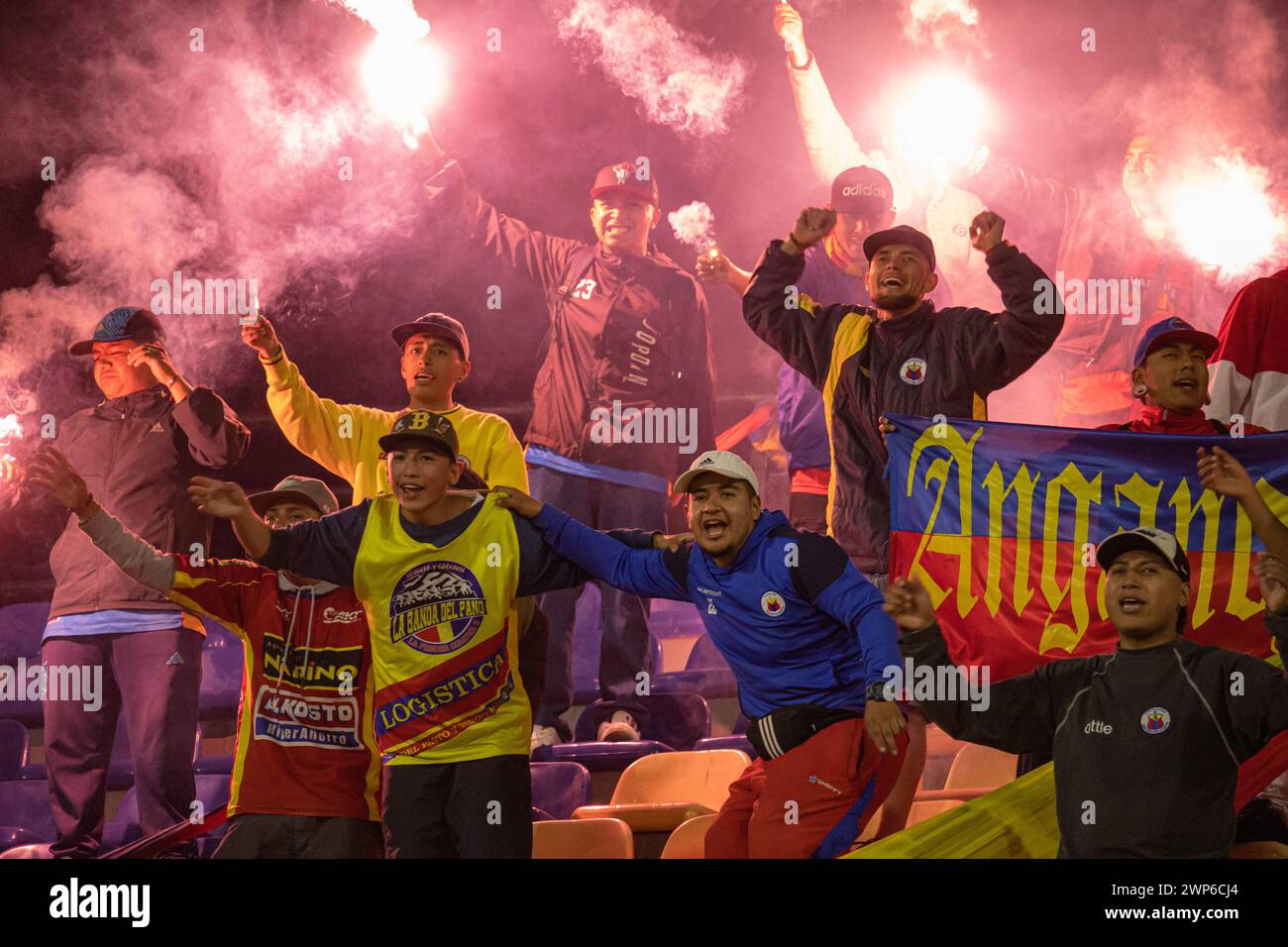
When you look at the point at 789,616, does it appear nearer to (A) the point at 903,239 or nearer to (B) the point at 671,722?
(A) the point at 903,239

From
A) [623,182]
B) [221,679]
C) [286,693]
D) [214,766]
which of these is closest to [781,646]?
[286,693]

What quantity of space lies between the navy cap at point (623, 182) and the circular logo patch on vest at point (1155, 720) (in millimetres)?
3497

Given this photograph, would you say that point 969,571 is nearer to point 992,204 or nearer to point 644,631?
point 644,631

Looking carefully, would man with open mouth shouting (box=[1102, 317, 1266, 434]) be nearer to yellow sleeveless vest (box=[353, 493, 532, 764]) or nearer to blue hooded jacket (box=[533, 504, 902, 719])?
blue hooded jacket (box=[533, 504, 902, 719])

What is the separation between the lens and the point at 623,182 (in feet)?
21.0

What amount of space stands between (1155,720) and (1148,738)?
0.05 metres

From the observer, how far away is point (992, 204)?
6.86m

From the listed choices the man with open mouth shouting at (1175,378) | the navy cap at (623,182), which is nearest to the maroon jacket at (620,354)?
the navy cap at (623,182)

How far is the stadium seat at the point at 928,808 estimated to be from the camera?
4723mm

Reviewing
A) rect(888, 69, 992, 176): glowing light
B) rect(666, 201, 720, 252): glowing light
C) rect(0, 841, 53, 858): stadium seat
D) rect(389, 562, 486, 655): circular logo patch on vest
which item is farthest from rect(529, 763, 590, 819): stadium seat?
rect(888, 69, 992, 176): glowing light

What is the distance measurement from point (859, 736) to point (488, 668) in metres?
1.13

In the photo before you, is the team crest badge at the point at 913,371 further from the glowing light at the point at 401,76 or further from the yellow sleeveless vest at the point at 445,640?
the glowing light at the point at 401,76

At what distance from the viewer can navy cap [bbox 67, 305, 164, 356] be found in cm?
572
